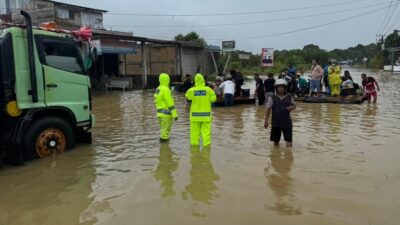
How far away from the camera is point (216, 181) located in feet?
21.7

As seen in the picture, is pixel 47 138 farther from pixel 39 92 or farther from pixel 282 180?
pixel 282 180

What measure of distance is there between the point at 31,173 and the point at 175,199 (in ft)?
9.83

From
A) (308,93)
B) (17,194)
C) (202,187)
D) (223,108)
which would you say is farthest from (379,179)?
(308,93)

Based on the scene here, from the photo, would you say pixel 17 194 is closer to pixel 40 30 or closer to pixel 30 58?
pixel 30 58

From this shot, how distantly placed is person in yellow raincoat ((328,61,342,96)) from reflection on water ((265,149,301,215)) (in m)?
10.8

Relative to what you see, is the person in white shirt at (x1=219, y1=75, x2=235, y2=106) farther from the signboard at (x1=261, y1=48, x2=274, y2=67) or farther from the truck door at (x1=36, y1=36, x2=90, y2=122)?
the signboard at (x1=261, y1=48, x2=274, y2=67)

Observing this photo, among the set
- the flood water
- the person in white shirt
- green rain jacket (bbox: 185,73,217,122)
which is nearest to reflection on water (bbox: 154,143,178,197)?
the flood water

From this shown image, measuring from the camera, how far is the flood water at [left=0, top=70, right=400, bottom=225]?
17.0 ft

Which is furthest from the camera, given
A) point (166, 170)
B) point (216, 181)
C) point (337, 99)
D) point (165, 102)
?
point (337, 99)

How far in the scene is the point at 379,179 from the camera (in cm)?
656

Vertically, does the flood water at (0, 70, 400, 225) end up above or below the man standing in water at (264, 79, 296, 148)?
below

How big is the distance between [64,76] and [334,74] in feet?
43.6

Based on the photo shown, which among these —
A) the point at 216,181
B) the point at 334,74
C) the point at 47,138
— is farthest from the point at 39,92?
the point at 334,74

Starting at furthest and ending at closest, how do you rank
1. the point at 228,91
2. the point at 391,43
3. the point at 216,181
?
the point at 391,43
the point at 228,91
the point at 216,181
